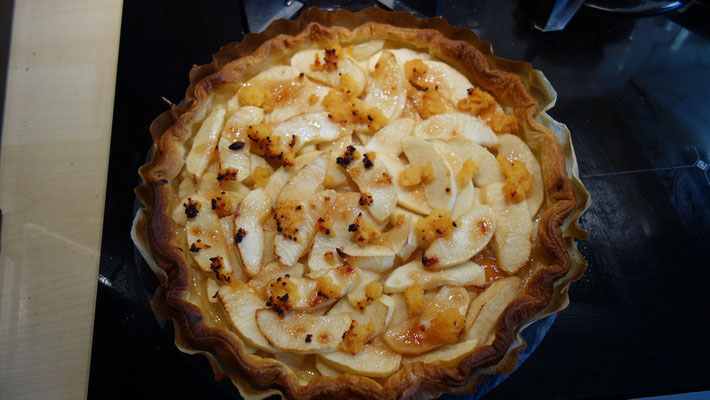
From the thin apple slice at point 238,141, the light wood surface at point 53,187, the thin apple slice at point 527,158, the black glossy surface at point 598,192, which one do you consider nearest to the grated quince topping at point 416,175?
the thin apple slice at point 527,158

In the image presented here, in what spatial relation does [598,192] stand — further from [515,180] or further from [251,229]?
[251,229]

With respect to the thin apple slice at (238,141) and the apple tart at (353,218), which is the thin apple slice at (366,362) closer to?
the apple tart at (353,218)

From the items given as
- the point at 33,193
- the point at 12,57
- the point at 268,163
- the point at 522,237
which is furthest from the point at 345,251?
the point at 12,57

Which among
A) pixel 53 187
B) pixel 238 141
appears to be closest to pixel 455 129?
pixel 238 141

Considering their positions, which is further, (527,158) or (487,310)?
(527,158)

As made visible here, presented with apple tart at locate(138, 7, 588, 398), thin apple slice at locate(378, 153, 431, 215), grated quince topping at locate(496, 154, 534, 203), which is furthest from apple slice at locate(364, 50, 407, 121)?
grated quince topping at locate(496, 154, 534, 203)

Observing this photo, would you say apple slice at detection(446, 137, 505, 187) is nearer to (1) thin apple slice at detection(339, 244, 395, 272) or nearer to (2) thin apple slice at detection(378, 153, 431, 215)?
(2) thin apple slice at detection(378, 153, 431, 215)

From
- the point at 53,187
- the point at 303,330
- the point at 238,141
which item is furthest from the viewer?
the point at 53,187

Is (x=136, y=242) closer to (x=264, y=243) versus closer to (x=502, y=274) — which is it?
(x=264, y=243)
